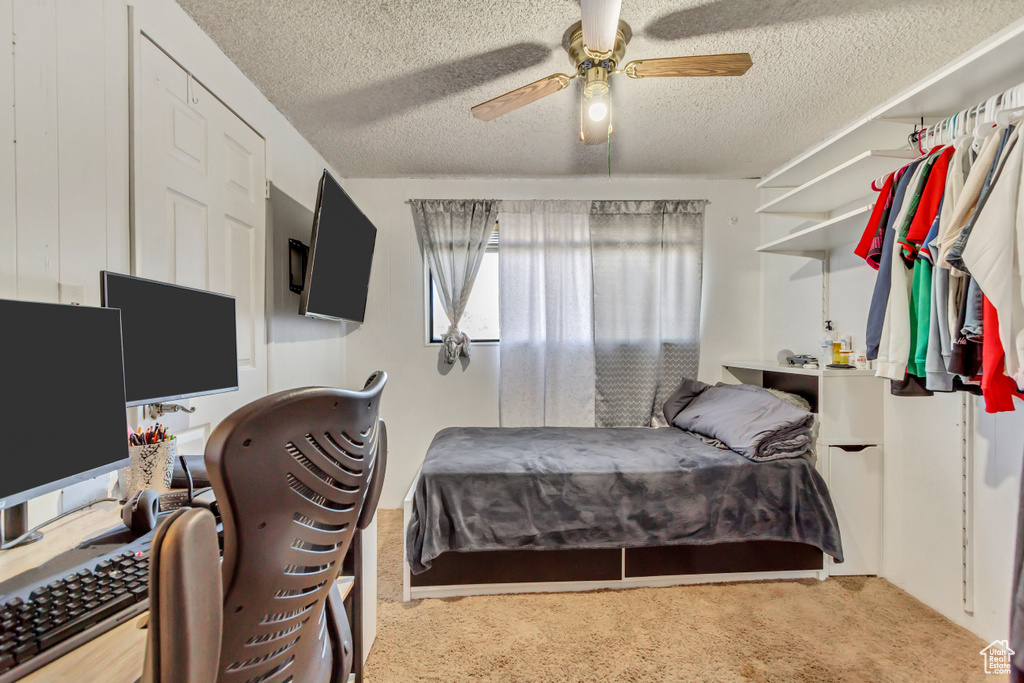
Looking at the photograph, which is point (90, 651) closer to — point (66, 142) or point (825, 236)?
point (66, 142)

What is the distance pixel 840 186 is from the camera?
88.3 inches

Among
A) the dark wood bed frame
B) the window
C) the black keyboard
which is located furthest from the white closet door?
the window

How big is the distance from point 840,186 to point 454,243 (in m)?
2.37

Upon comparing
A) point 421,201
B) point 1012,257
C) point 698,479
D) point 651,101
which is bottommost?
point 698,479

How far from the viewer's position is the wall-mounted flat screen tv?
2.17 metres

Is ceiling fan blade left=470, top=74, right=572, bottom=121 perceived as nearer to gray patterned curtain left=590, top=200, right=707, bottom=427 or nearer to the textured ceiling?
the textured ceiling

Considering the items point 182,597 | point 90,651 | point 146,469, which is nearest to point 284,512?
point 182,597

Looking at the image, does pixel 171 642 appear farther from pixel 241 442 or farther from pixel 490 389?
pixel 490 389

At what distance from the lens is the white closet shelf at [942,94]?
1.38 m

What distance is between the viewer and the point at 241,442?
0.54 m

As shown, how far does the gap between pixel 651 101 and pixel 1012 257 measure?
163 cm

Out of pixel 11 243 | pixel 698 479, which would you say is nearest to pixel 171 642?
pixel 11 243

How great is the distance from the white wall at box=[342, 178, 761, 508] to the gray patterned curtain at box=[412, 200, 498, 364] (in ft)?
0.45

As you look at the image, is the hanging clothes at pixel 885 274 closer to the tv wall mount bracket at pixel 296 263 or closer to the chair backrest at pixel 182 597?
the chair backrest at pixel 182 597
